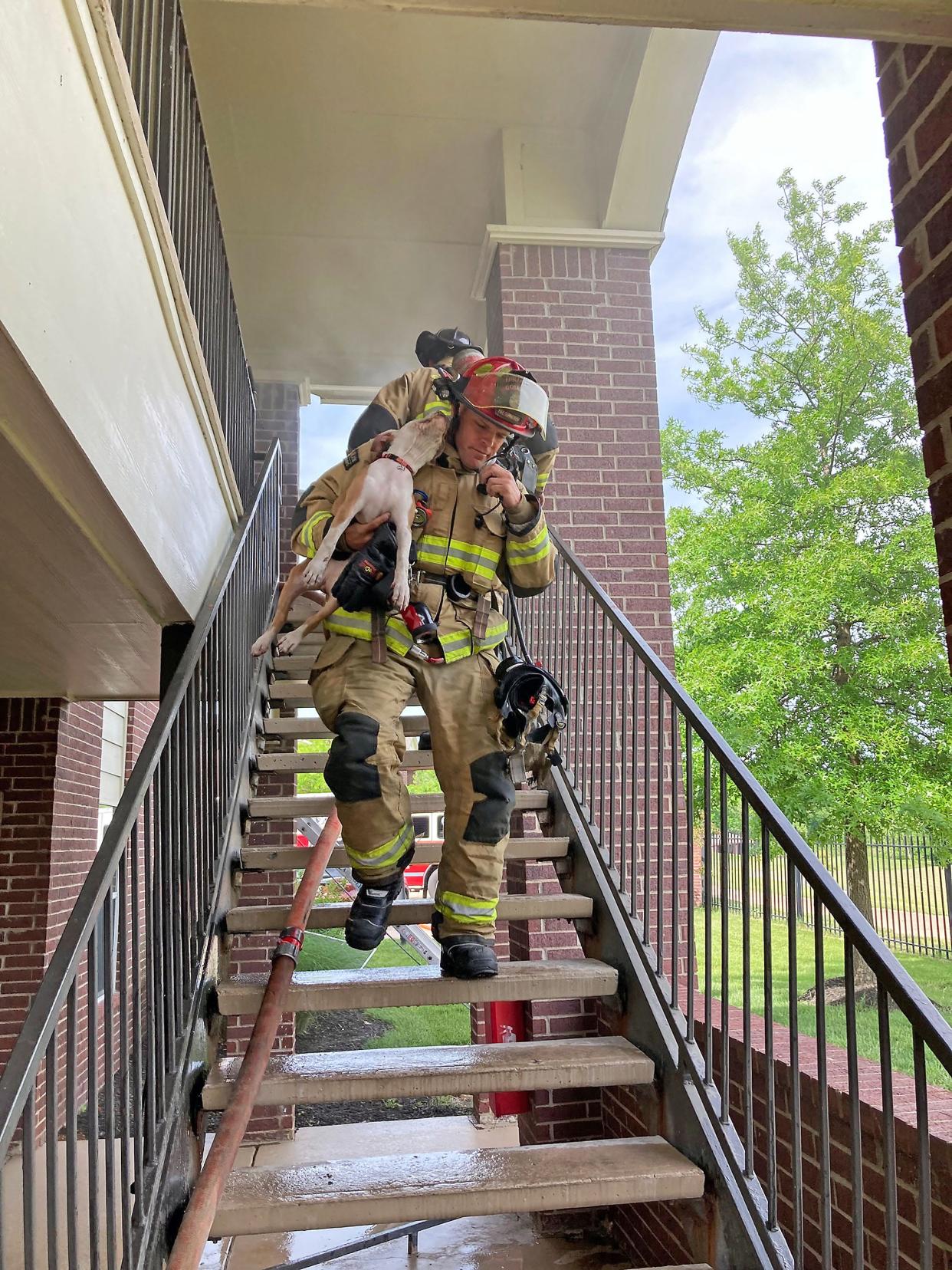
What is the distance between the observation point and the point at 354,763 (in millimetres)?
2684

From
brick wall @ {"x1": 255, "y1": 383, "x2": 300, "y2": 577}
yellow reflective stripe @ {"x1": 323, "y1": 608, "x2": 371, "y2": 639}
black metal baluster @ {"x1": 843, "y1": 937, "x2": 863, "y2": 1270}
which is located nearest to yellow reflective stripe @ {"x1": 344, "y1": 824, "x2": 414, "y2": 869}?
yellow reflective stripe @ {"x1": 323, "y1": 608, "x2": 371, "y2": 639}

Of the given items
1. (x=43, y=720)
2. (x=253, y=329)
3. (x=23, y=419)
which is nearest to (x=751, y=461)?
(x=253, y=329)

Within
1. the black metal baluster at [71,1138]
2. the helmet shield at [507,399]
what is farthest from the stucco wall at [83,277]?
the black metal baluster at [71,1138]

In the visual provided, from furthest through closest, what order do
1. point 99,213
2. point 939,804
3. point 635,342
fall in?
point 939,804, point 635,342, point 99,213

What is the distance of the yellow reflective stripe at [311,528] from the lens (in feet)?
9.48

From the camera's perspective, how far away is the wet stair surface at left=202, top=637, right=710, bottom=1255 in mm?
2254

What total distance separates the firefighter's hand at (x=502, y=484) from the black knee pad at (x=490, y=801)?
2.49 ft

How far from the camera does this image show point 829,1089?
2477 mm

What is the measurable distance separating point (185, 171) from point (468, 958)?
2.96 meters

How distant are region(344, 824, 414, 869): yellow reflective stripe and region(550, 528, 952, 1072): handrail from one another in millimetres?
886

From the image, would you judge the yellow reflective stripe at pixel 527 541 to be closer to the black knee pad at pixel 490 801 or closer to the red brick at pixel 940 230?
the black knee pad at pixel 490 801

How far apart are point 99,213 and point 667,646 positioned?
138 inches

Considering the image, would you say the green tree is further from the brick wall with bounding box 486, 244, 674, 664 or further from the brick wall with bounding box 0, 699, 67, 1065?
the brick wall with bounding box 0, 699, 67, 1065

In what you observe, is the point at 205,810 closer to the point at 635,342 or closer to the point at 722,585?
the point at 635,342
